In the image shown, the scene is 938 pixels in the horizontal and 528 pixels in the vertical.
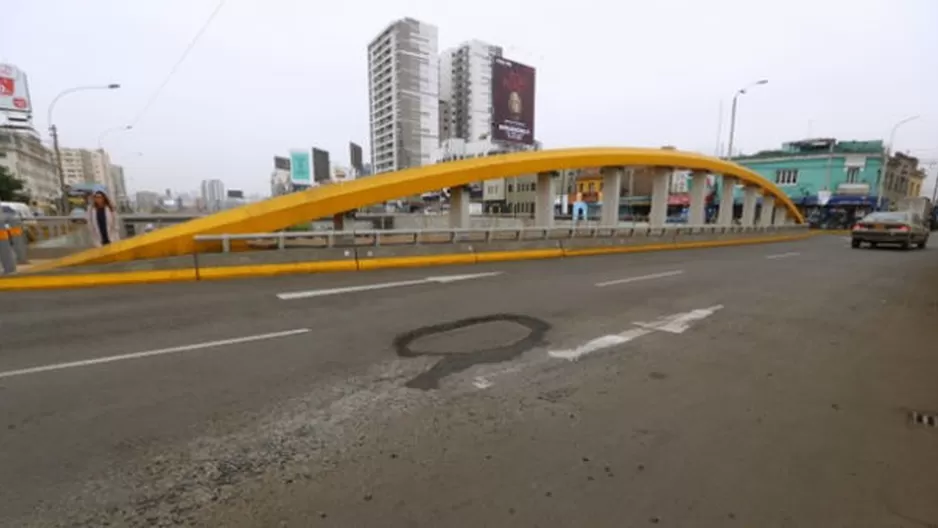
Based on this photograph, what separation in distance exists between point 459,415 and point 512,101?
40.7 metres

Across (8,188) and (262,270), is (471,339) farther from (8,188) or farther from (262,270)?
(8,188)

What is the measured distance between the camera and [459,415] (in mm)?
3295

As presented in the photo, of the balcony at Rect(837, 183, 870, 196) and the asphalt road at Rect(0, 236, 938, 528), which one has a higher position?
the balcony at Rect(837, 183, 870, 196)

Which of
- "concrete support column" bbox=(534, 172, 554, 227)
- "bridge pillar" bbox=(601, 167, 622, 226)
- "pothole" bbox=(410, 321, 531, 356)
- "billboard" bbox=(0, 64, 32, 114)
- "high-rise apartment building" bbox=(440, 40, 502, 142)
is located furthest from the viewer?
"high-rise apartment building" bbox=(440, 40, 502, 142)

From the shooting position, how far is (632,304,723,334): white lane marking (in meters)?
5.74

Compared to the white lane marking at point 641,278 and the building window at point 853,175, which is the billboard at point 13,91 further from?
the building window at point 853,175

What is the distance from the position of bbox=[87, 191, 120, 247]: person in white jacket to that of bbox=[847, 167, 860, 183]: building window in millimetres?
55297

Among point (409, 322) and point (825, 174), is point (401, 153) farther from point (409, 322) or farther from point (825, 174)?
point (409, 322)

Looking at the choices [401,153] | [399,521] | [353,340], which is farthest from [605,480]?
[401,153]

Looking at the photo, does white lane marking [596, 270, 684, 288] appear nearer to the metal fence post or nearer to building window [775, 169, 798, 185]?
the metal fence post

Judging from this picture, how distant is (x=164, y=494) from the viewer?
2.36 meters

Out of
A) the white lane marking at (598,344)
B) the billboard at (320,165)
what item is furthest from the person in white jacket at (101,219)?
the billboard at (320,165)

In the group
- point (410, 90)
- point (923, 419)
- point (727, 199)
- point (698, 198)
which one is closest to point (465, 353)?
point (923, 419)

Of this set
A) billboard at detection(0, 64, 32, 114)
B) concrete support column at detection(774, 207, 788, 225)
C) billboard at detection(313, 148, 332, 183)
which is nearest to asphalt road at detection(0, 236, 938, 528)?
billboard at detection(0, 64, 32, 114)
